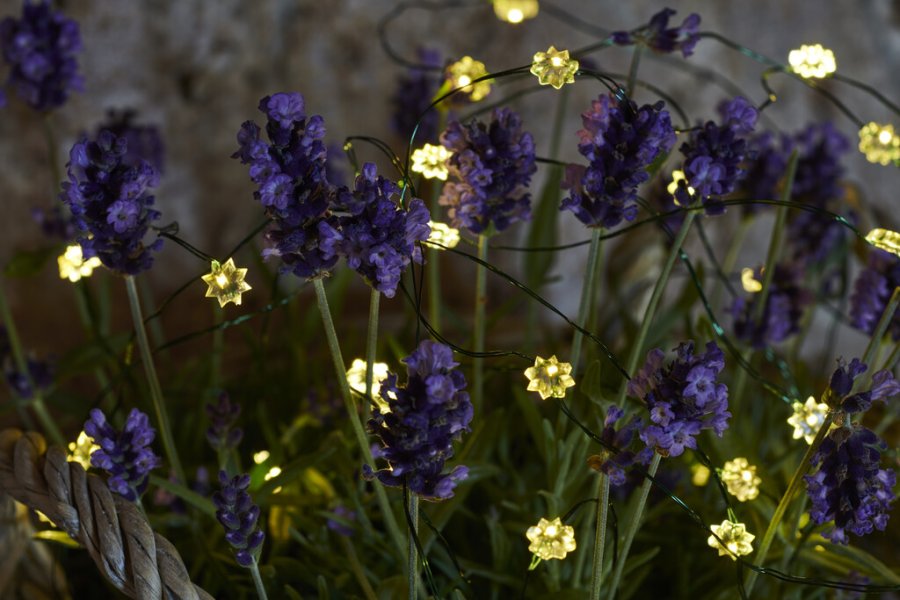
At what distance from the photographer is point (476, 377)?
0.63 meters

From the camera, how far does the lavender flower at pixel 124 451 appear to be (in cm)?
52

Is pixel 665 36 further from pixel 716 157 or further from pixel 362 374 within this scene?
pixel 362 374

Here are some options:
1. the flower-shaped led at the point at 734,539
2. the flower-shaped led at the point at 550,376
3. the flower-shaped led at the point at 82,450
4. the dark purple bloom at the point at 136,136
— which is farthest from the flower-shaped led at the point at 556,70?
the dark purple bloom at the point at 136,136

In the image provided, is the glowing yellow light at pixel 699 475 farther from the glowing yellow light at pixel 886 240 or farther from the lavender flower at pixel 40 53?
the lavender flower at pixel 40 53

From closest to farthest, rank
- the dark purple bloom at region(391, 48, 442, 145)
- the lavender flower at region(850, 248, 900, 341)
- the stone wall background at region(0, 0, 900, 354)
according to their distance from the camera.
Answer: the lavender flower at region(850, 248, 900, 341) → the dark purple bloom at region(391, 48, 442, 145) → the stone wall background at region(0, 0, 900, 354)

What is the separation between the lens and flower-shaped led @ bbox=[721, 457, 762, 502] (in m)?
0.54

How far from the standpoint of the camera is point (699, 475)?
0.71 metres

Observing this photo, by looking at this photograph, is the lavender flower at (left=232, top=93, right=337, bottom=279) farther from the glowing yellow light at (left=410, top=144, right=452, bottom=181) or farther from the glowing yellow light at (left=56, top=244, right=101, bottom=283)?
the glowing yellow light at (left=56, top=244, right=101, bottom=283)

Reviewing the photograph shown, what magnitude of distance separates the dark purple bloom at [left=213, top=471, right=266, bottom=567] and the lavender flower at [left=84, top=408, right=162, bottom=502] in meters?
0.08

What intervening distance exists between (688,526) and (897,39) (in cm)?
96

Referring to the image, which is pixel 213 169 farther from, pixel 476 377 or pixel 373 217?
pixel 373 217

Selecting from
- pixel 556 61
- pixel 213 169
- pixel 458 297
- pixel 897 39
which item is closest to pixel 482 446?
pixel 556 61

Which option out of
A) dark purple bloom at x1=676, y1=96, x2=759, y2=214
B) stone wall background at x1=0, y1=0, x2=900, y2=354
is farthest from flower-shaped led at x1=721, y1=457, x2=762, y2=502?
stone wall background at x1=0, y1=0, x2=900, y2=354

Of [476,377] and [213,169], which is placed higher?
[213,169]
